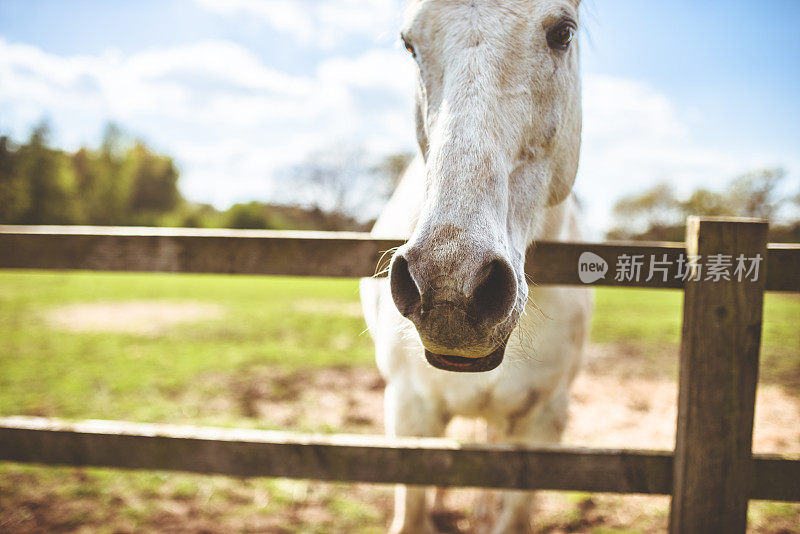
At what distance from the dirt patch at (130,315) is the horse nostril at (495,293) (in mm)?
8326

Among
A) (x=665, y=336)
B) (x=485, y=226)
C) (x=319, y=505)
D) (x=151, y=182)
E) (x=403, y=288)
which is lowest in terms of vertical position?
(x=319, y=505)

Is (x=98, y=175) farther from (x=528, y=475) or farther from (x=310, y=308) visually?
(x=528, y=475)

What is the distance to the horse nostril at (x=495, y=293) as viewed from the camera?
1.03m

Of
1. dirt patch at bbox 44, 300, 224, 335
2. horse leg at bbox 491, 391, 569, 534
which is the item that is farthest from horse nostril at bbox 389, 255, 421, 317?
dirt patch at bbox 44, 300, 224, 335

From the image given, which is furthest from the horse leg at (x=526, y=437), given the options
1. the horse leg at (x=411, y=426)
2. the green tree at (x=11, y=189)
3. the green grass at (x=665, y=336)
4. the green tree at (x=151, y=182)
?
the green tree at (x=151, y=182)

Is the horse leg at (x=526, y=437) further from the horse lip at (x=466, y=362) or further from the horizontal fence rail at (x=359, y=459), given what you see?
the horse lip at (x=466, y=362)

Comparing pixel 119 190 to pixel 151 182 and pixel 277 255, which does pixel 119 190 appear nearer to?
pixel 151 182

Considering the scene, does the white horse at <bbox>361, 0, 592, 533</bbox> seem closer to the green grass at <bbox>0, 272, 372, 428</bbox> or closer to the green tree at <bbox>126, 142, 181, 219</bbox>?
the green grass at <bbox>0, 272, 372, 428</bbox>

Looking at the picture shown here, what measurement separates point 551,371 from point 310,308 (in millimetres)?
10053

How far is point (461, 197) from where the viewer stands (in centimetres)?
109

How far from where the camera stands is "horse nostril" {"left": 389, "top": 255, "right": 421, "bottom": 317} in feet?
3.55

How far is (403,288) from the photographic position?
1.10 meters

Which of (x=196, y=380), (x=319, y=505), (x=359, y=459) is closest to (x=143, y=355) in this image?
(x=196, y=380)

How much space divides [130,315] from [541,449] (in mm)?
10251
